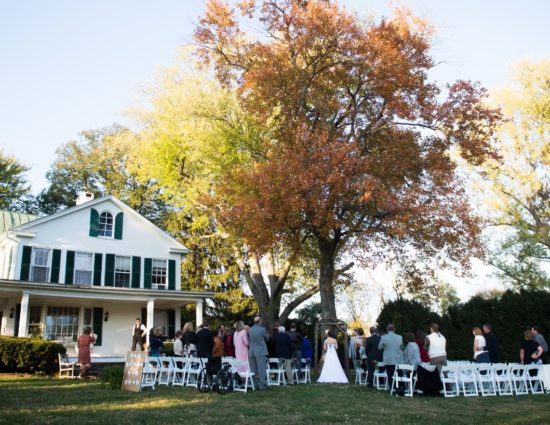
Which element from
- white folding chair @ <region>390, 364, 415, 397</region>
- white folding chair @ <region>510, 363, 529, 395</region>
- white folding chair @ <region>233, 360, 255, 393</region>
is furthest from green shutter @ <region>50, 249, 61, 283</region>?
white folding chair @ <region>510, 363, 529, 395</region>

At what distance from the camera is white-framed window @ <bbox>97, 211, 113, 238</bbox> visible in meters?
26.0

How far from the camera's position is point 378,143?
68.5 feet

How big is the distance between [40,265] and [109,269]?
3.08 metres

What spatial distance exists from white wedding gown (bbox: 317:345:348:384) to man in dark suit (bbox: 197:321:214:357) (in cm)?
420

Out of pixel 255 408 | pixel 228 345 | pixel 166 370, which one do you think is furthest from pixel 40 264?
pixel 255 408

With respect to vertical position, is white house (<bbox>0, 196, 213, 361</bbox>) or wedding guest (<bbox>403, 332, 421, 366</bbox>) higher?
white house (<bbox>0, 196, 213, 361</bbox>)

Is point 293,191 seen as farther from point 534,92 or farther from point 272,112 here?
point 534,92

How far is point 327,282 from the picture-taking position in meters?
19.5

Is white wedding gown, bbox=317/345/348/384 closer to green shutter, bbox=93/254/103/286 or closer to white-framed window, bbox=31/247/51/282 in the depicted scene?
green shutter, bbox=93/254/103/286

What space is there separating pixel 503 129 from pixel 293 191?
57.6ft

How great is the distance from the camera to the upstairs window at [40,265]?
23641 mm

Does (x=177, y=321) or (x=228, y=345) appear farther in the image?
(x=177, y=321)

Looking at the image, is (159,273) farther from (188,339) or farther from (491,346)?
(491,346)

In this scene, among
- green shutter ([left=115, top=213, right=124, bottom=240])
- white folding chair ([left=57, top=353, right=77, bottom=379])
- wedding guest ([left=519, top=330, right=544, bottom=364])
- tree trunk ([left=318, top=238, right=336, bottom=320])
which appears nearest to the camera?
wedding guest ([left=519, top=330, right=544, bottom=364])
